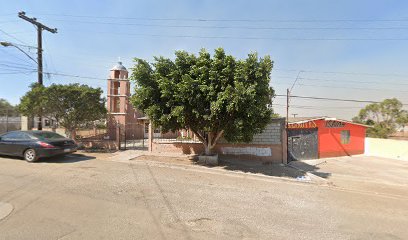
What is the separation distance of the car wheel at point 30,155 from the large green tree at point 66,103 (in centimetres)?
387

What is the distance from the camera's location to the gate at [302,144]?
16781mm

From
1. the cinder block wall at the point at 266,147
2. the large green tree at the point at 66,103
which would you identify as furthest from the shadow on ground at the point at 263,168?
the large green tree at the point at 66,103

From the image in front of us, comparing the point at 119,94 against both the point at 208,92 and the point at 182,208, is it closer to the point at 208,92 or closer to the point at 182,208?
the point at 208,92

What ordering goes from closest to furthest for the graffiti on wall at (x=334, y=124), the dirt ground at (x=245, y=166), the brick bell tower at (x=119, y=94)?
the dirt ground at (x=245, y=166) → the graffiti on wall at (x=334, y=124) → the brick bell tower at (x=119, y=94)

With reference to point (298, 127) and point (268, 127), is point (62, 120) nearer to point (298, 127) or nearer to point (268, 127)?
point (268, 127)

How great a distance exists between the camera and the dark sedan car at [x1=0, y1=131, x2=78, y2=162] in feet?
34.4

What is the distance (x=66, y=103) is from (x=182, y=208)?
38.7 feet

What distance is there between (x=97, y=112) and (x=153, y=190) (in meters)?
9.72

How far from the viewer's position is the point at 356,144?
21688 mm

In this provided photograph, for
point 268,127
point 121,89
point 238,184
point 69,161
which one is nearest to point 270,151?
point 268,127

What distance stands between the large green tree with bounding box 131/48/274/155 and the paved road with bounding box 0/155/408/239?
95.9 inches

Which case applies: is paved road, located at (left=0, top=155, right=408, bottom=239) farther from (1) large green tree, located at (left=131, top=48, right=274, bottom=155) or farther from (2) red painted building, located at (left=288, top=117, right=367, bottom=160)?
(2) red painted building, located at (left=288, top=117, right=367, bottom=160)

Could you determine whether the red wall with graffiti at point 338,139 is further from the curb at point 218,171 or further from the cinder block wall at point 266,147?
the curb at point 218,171

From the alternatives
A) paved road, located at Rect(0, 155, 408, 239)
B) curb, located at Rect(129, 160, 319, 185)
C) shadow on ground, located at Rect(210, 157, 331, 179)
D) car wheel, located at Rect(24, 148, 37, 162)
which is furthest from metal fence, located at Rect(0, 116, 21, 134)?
shadow on ground, located at Rect(210, 157, 331, 179)
